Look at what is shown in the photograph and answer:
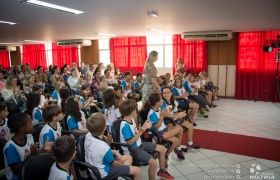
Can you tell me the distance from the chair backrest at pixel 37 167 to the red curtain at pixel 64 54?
10.2 m

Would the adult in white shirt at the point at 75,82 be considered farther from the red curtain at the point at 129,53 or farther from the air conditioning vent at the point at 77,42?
the air conditioning vent at the point at 77,42

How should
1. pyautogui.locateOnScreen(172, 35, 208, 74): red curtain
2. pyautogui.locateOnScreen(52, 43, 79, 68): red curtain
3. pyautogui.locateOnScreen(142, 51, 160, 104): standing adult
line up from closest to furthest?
1. pyautogui.locateOnScreen(142, 51, 160, 104): standing adult
2. pyautogui.locateOnScreen(172, 35, 208, 74): red curtain
3. pyautogui.locateOnScreen(52, 43, 79, 68): red curtain

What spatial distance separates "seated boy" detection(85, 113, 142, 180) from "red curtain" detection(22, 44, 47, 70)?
12127 millimetres

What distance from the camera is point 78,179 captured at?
2088 millimetres

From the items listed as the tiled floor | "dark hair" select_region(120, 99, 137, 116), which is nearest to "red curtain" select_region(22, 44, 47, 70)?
the tiled floor

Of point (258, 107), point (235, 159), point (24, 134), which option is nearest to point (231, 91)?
point (258, 107)

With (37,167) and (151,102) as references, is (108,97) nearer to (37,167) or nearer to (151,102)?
(151,102)

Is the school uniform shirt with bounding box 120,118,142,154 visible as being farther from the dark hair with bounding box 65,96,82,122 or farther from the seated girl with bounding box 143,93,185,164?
the dark hair with bounding box 65,96,82,122

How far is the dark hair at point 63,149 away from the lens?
1691mm

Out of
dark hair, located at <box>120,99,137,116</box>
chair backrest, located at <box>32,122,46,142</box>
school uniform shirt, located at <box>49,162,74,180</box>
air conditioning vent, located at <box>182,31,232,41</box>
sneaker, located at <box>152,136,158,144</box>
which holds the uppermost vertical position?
air conditioning vent, located at <box>182,31,232,41</box>

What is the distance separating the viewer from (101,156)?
1.96 metres

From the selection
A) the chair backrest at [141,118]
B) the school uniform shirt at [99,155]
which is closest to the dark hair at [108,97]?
the chair backrest at [141,118]

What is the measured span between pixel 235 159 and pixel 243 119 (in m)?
2.40

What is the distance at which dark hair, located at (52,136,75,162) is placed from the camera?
169 centimetres
